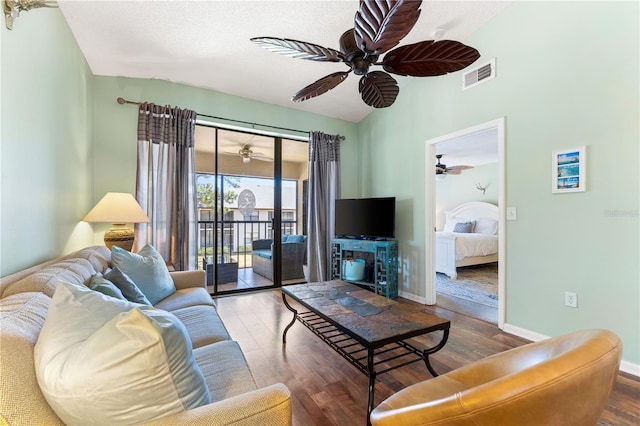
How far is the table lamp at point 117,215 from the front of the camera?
257 cm

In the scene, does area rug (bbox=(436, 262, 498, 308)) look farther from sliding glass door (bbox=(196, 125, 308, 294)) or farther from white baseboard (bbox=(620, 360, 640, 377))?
sliding glass door (bbox=(196, 125, 308, 294))

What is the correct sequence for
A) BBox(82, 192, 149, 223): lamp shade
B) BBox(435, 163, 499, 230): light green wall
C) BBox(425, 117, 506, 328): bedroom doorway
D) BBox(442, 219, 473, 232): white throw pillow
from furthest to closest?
BBox(442, 219, 473, 232): white throw pillow → BBox(435, 163, 499, 230): light green wall → BBox(425, 117, 506, 328): bedroom doorway → BBox(82, 192, 149, 223): lamp shade

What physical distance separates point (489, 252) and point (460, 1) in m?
4.56

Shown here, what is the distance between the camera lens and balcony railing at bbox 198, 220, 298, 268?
3.89 m

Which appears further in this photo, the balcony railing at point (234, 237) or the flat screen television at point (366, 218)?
the balcony railing at point (234, 237)

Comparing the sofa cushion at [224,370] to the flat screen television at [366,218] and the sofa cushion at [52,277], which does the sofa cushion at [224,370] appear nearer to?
the sofa cushion at [52,277]

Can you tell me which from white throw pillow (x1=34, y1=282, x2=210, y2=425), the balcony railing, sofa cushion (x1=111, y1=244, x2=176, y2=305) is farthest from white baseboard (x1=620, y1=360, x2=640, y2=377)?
the balcony railing

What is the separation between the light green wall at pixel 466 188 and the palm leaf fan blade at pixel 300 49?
612cm

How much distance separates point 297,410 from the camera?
63.2 inches

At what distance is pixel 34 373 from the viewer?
72 cm

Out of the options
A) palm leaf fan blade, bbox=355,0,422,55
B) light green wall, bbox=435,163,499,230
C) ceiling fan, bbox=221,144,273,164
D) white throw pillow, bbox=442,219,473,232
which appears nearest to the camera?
palm leaf fan blade, bbox=355,0,422,55

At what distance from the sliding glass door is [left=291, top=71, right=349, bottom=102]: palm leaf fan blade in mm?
2021

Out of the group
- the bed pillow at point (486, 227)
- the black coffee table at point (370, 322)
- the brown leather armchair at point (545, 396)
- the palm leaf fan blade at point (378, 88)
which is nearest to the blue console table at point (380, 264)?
the black coffee table at point (370, 322)

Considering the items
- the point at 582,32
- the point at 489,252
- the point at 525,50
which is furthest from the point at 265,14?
the point at 489,252
